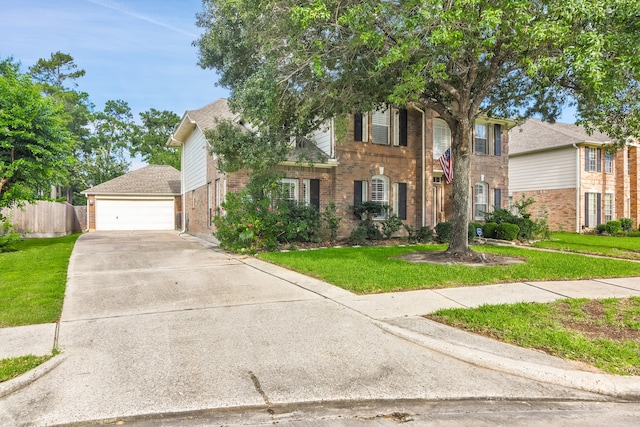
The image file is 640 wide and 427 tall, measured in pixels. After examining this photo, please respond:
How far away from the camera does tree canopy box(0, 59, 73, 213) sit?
11.8 metres

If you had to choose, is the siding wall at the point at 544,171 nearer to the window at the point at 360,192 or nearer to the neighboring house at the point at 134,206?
the window at the point at 360,192

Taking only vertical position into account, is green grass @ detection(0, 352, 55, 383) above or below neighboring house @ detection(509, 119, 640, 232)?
below

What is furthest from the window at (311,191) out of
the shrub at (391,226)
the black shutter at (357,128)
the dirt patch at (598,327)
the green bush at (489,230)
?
the dirt patch at (598,327)

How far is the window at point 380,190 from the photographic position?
53.4 feet

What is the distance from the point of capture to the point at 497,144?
19031 millimetres

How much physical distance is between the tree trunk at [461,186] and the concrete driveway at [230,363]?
5.30m

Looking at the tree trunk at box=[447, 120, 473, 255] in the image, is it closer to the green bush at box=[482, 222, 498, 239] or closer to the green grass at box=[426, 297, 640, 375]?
the green grass at box=[426, 297, 640, 375]

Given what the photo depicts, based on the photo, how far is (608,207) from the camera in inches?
888

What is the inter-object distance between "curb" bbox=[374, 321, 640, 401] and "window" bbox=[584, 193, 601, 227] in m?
21.4

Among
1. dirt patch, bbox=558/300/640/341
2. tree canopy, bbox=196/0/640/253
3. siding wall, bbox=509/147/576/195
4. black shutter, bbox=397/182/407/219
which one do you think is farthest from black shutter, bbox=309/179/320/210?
siding wall, bbox=509/147/576/195

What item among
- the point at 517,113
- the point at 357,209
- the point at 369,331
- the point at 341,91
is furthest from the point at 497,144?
the point at 369,331

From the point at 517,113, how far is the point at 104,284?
43.4ft

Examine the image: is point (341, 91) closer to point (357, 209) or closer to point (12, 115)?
point (357, 209)

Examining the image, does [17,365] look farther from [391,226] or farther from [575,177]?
[575,177]
